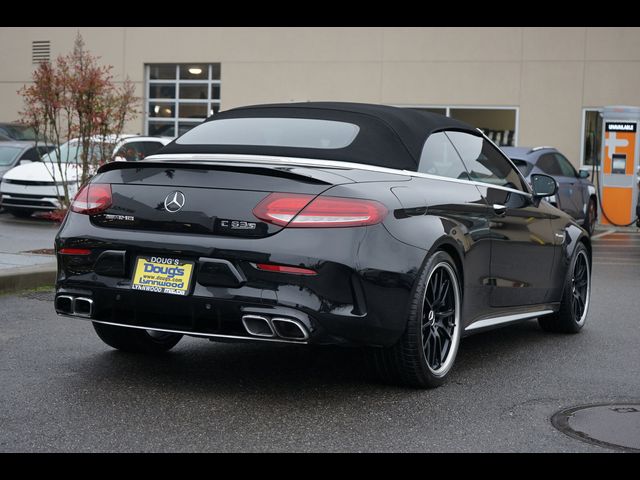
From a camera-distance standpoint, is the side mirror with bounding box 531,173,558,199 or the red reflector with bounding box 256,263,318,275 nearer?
the red reflector with bounding box 256,263,318,275

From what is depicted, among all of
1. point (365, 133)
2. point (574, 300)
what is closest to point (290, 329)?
point (365, 133)

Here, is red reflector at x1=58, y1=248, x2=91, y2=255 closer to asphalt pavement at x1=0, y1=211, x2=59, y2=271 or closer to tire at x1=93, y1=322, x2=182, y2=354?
tire at x1=93, y1=322, x2=182, y2=354

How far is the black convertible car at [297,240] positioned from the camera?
484 centimetres

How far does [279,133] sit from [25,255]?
576cm

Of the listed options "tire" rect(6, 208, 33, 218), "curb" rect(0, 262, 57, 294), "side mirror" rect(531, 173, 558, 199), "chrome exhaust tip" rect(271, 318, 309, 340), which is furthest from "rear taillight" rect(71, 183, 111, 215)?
"tire" rect(6, 208, 33, 218)

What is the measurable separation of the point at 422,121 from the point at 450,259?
94cm

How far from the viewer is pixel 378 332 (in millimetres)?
4988

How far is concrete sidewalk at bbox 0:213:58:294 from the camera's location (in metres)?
8.84

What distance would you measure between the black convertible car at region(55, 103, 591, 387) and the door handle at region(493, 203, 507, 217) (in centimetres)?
12

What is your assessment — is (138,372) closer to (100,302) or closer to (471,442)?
(100,302)

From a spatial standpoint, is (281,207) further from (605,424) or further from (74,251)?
(605,424)

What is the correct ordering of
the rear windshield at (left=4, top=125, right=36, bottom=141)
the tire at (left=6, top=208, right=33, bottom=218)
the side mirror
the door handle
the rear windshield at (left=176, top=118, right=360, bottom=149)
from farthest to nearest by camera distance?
the rear windshield at (left=4, top=125, right=36, bottom=141), the tire at (left=6, top=208, right=33, bottom=218), the side mirror, the door handle, the rear windshield at (left=176, top=118, right=360, bottom=149)

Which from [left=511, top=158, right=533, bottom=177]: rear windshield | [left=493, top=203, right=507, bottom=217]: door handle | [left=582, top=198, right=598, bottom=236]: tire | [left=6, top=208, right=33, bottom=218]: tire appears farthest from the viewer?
[left=6, top=208, right=33, bottom=218]: tire
